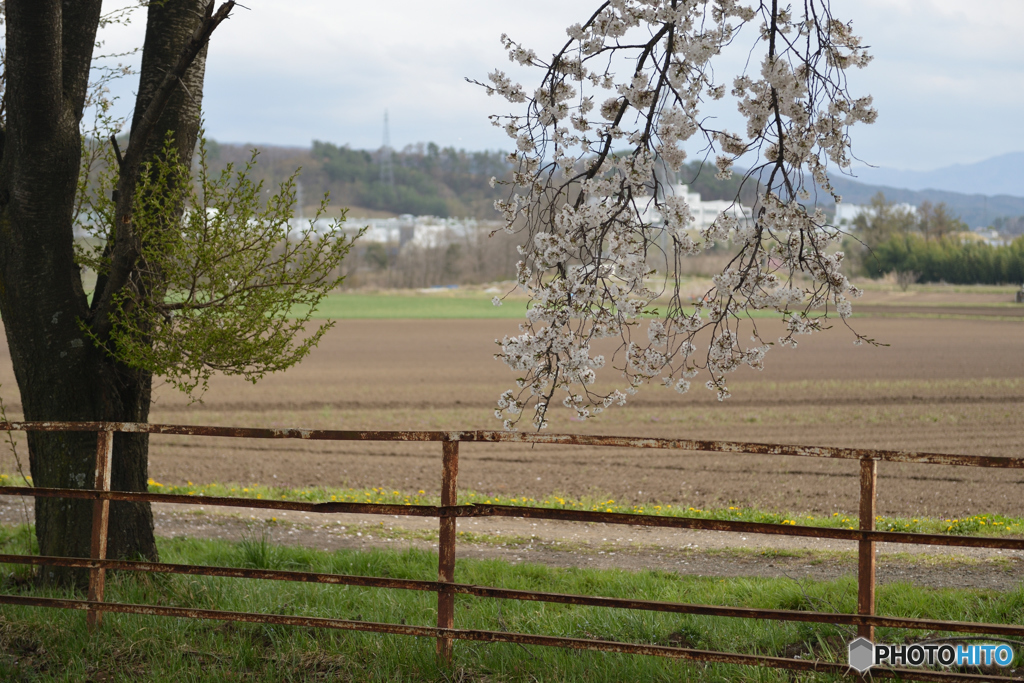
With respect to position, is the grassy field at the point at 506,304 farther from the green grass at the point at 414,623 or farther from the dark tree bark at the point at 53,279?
the dark tree bark at the point at 53,279

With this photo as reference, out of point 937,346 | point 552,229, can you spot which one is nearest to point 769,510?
point 552,229

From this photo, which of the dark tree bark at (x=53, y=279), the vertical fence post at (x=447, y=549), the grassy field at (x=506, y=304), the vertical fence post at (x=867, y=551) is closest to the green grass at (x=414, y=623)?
the vertical fence post at (x=447, y=549)

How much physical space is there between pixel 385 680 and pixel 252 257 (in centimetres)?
317

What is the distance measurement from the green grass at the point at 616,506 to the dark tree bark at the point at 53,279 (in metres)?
3.27

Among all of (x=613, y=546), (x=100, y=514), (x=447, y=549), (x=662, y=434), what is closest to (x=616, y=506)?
(x=613, y=546)

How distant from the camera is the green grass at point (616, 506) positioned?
30.2 ft

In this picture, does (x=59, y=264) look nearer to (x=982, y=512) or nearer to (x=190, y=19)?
(x=190, y=19)

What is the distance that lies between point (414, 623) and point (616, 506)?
6192 millimetres

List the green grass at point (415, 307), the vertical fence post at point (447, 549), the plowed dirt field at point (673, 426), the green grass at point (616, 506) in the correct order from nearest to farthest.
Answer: the vertical fence post at point (447, 549)
the green grass at point (616, 506)
the plowed dirt field at point (673, 426)
the green grass at point (415, 307)

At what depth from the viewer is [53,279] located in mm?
5461
